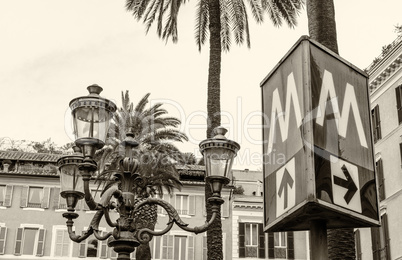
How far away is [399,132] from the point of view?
101 ft

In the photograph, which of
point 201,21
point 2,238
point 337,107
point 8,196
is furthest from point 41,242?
point 337,107

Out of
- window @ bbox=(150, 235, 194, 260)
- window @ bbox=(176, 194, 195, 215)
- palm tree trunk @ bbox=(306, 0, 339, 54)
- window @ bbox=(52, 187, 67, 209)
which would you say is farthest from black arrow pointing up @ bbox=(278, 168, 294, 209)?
window @ bbox=(52, 187, 67, 209)

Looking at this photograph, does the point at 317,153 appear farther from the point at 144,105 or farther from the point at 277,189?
the point at 144,105

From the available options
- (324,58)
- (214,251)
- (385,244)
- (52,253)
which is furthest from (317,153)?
(52,253)

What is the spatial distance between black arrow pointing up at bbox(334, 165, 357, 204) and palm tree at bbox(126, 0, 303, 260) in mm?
19374

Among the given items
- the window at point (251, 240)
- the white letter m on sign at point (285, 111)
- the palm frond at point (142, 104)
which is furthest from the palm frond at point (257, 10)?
the white letter m on sign at point (285, 111)

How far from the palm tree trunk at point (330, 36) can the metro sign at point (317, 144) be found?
4.67 metres

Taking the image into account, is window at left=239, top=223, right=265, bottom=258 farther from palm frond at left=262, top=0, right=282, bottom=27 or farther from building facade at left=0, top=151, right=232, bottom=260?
palm frond at left=262, top=0, right=282, bottom=27

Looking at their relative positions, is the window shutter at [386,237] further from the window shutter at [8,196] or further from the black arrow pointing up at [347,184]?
the black arrow pointing up at [347,184]

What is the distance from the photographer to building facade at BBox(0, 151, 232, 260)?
4394 centimetres

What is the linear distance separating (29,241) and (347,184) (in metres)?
42.2

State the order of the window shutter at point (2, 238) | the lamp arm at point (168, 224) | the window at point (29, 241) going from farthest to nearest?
the window at point (29, 241), the window shutter at point (2, 238), the lamp arm at point (168, 224)

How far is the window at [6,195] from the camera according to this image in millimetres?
45344

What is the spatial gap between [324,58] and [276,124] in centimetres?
51
